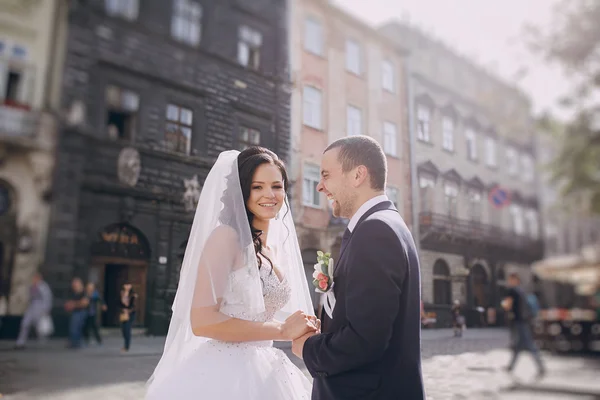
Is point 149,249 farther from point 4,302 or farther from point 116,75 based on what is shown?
point 116,75

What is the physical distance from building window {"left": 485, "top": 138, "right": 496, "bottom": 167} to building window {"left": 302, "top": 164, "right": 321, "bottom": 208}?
1.98 m

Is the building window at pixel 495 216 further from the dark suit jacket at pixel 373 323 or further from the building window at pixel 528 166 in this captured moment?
the dark suit jacket at pixel 373 323

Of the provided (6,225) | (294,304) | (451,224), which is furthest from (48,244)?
(451,224)

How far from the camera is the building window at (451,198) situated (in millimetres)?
4841

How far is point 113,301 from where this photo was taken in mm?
3709

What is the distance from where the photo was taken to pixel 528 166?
14.4 feet

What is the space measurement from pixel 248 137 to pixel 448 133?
2158mm

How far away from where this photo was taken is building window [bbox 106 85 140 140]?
3910 mm

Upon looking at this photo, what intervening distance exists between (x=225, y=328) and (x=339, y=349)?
0.61 meters

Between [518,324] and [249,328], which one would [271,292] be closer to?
[249,328]

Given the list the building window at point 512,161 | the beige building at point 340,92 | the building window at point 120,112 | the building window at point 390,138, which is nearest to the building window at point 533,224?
the building window at point 512,161

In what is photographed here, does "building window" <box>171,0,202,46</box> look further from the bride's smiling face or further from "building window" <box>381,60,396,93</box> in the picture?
the bride's smiling face

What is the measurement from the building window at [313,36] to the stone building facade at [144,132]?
0.53 meters

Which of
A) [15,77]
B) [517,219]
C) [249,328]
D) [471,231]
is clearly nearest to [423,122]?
[471,231]
